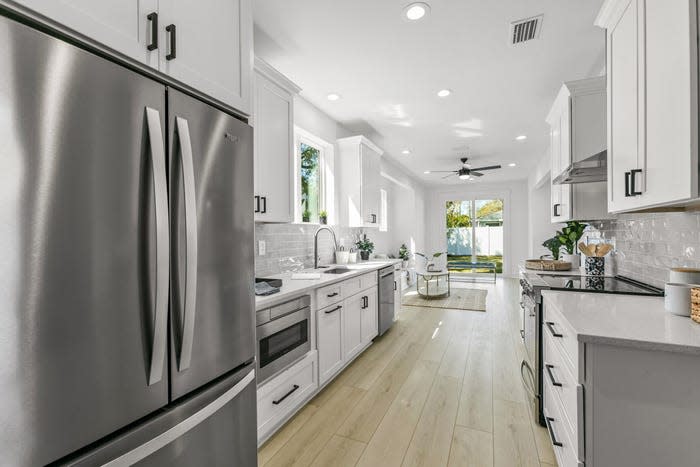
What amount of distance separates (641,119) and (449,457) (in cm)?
196

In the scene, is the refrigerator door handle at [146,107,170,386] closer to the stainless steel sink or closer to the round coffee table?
the stainless steel sink

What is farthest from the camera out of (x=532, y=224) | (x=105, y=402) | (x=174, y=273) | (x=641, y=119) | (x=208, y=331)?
(x=532, y=224)


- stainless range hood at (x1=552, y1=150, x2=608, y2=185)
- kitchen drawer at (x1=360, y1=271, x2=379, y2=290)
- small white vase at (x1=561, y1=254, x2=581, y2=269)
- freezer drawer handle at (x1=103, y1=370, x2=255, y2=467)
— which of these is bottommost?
freezer drawer handle at (x1=103, y1=370, x2=255, y2=467)

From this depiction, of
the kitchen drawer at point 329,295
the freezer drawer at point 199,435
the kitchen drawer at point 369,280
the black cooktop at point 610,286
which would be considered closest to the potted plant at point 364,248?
the kitchen drawer at point 369,280

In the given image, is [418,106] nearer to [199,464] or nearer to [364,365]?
[364,365]

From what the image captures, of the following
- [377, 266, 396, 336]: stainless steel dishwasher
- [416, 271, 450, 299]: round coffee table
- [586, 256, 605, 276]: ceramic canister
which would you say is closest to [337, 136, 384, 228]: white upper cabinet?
[377, 266, 396, 336]: stainless steel dishwasher

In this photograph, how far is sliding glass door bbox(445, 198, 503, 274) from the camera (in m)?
9.07

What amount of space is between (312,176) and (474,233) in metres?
6.81

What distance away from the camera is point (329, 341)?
8.89 ft

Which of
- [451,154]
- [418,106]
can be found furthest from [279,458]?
[451,154]

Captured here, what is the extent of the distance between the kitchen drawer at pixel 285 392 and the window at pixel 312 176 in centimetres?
142

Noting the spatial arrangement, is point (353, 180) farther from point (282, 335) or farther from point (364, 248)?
point (282, 335)

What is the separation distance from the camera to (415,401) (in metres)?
2.48

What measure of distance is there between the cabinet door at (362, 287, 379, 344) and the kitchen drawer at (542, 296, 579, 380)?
1826 millimetres
